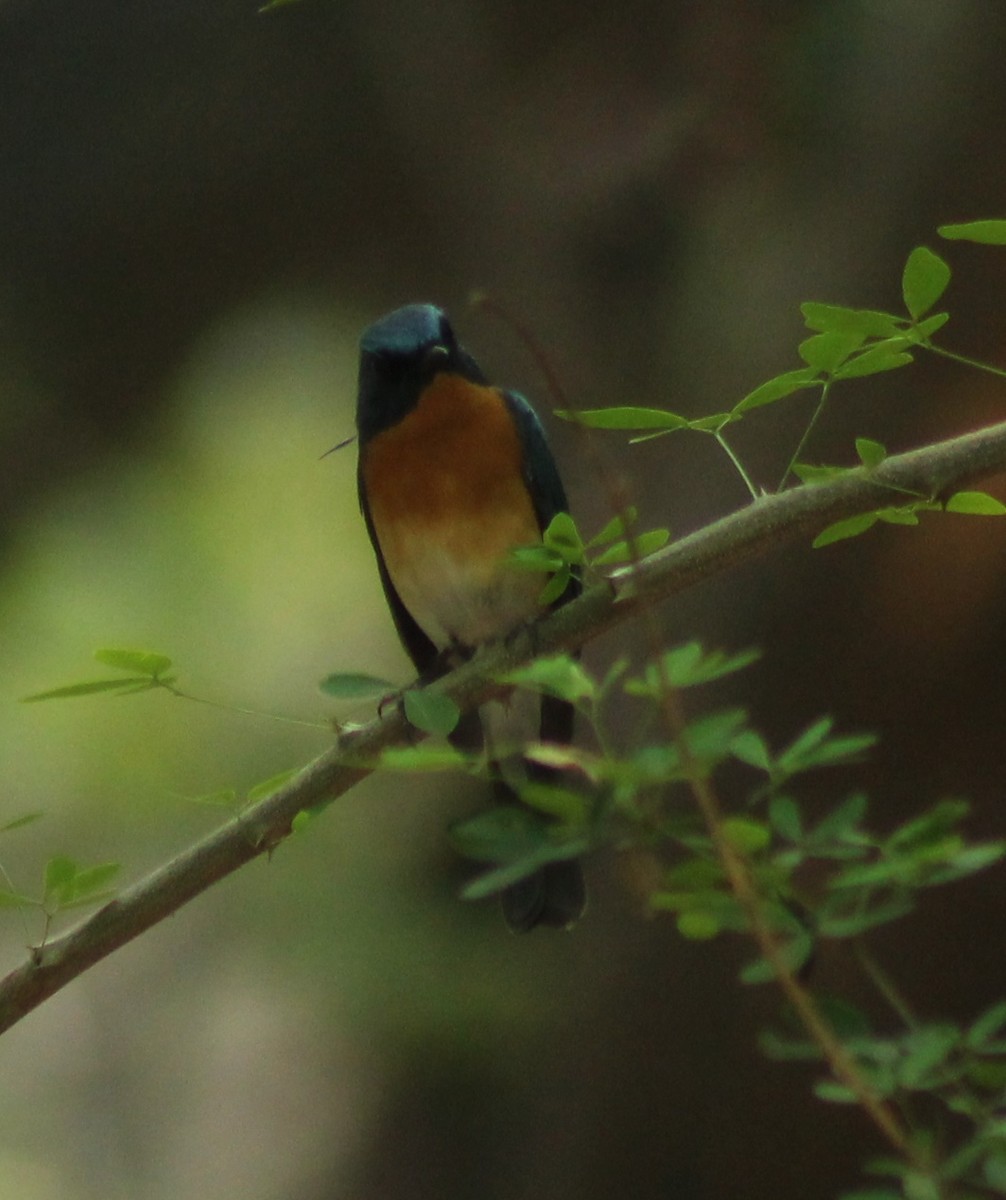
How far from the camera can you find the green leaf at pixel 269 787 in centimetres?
139

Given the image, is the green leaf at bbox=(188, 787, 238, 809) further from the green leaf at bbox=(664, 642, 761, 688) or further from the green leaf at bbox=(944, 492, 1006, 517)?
the green leaf at bbox=(944, 492, 1006, 517)

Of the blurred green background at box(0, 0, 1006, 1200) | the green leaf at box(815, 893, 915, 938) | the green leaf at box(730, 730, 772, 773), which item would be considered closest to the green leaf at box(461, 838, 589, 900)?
the green leaf at box(815, 893, 915, 938)

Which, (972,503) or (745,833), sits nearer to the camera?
(745,833)

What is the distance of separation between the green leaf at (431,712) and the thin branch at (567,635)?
0.21 ft

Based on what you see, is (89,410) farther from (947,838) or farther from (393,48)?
(947,838)

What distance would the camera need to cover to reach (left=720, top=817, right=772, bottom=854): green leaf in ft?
2.57

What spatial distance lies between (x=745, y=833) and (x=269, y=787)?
2.32 ft

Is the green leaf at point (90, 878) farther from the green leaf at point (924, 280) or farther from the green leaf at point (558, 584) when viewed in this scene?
Result: the green leaf at point (924, 280)

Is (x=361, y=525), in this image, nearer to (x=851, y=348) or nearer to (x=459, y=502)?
(x=459, y=502)

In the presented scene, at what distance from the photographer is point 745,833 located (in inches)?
31.2

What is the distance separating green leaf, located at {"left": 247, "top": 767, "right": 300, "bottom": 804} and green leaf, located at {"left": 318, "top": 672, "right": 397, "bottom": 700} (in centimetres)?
14

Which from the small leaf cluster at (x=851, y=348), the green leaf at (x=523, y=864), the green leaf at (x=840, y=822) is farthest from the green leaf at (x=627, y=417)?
the green leaf at (x=523, y=864)

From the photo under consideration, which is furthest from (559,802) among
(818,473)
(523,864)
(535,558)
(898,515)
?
(898,515)

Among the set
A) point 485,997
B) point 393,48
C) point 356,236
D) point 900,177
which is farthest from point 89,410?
point 900,177
